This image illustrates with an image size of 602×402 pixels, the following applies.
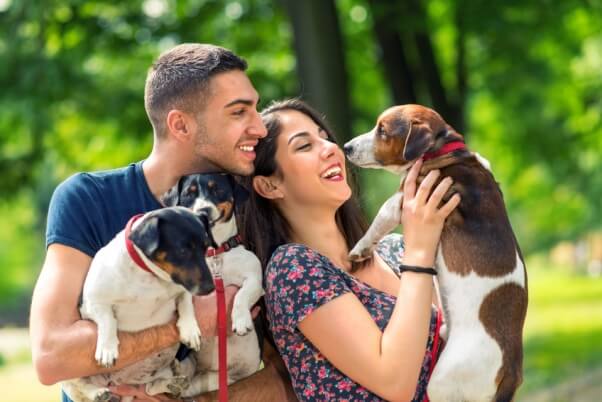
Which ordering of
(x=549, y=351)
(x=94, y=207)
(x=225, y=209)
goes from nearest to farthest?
(x=94, y=207), (x=225, y=209), (x=549, y=351)

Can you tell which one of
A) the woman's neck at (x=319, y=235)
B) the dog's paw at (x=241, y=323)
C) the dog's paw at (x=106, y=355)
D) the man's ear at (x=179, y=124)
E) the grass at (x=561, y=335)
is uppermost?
the man's ear at (x=179, y=124)

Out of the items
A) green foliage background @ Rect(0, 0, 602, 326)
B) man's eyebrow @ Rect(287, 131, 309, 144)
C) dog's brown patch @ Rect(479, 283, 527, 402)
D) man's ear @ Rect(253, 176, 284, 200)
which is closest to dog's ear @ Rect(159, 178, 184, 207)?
man's ear @ Rect(253, 176, 284, 200)

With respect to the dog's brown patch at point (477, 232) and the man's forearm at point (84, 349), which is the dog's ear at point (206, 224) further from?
the dog's brown patch at point (477, 232)

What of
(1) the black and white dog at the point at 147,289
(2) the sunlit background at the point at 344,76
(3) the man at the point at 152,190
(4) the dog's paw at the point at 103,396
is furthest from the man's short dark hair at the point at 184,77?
(2) the sunlit background at the point at 344,76

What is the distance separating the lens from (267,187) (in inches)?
150

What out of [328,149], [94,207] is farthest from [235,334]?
[328,149]

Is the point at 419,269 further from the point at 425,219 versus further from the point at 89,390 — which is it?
the point at 89,390

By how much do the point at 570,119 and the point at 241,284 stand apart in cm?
1187

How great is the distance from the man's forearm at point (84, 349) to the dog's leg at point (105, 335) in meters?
0.03

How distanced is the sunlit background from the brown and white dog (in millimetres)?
4296

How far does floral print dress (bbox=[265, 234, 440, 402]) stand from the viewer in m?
3.33

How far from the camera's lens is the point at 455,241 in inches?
139

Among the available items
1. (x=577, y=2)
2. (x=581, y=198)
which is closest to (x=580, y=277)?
(x=581, y=198)

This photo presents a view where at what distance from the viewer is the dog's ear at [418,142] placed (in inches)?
144
